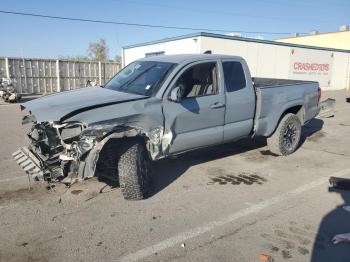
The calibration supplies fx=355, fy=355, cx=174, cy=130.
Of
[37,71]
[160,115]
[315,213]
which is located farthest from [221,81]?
[37,71]

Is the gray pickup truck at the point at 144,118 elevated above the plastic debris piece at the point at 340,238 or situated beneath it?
elevated above

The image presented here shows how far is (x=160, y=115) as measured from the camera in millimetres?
4957

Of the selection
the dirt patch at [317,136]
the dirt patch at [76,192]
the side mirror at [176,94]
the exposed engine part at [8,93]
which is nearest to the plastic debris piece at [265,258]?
the side mirror at [176,94]

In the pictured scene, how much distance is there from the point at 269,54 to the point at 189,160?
19383mm

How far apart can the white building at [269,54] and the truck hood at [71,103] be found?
48.7 feet

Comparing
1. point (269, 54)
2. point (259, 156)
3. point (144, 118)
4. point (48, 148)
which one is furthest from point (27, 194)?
point (269, 54)

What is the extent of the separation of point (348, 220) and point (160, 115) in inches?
108

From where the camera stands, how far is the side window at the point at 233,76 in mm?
5965

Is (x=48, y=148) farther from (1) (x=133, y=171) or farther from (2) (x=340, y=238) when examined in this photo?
(2) (x=340, y=238)

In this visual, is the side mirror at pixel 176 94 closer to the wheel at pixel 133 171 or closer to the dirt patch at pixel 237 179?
the wheel at pixel 133 171

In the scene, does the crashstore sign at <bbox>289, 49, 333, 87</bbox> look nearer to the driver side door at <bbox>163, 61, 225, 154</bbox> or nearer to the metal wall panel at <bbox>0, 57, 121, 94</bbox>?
the metal wall panel at <bbox>0, 57, 121, 94</bbox>

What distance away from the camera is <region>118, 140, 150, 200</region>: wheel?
15.2 ft

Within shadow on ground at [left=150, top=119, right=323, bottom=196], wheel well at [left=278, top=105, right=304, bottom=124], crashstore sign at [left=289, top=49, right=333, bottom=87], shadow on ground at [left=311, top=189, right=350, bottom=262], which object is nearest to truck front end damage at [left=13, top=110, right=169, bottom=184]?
shadow on ground at [left=150, top=119, right=323, bottom=196]

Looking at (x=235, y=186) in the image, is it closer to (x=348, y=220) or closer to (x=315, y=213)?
(x=315, y=213)
